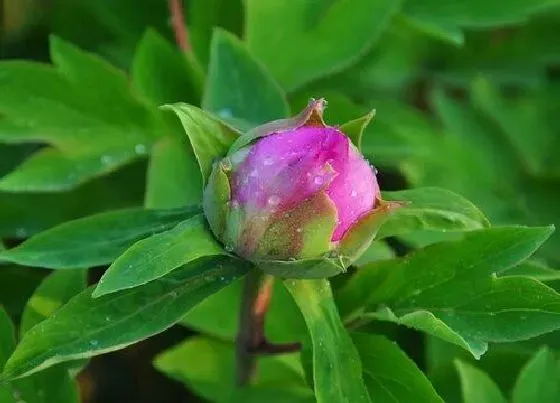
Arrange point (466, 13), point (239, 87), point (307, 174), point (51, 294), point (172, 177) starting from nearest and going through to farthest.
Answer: point (307, 174)
point (51, 294)
point (239, 87)
point (172, 177)
point (466, 13)

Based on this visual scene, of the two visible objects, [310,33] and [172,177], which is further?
[310,33]

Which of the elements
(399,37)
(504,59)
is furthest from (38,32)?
(504,59)

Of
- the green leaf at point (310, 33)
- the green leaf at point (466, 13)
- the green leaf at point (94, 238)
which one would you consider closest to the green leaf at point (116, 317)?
the green leaf at point (94, 238)

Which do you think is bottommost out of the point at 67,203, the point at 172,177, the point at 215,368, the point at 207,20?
the point at 215,368

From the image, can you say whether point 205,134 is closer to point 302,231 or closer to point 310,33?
point 302,231

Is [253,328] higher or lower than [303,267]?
lower

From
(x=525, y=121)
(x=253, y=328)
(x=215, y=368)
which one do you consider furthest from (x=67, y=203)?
(x=525, y=121)

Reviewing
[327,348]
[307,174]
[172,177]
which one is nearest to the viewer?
[307,174]
